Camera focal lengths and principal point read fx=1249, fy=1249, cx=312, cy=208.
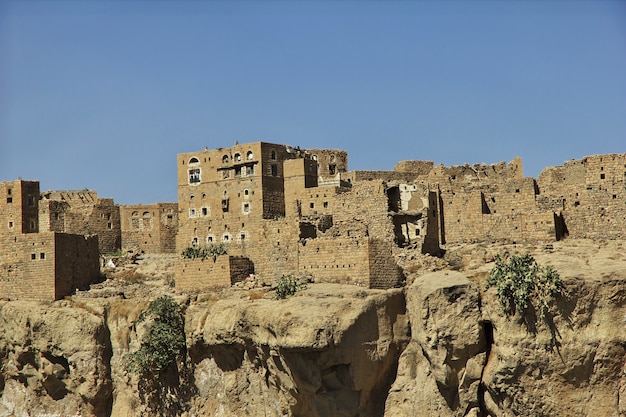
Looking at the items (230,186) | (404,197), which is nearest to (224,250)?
(230,186)

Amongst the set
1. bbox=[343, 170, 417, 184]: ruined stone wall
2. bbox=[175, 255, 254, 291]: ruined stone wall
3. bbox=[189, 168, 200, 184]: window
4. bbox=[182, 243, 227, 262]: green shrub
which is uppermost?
bbox=[189, 168, 200, 184]: window

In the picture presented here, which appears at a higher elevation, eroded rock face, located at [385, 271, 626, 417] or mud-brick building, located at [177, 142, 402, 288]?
mud-brick building, located at [177, 142, 402, 288]

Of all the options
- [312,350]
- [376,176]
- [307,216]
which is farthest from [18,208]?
[312,350]

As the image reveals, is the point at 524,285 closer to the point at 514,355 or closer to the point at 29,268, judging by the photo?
the point at 514,355

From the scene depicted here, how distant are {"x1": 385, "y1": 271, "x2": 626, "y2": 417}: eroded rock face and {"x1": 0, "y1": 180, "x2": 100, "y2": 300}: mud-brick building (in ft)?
68.8

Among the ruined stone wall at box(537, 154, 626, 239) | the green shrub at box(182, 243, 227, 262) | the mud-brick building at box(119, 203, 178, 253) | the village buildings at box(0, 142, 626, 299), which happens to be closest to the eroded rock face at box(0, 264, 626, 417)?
the village buildings at box(0, 142, 626, 299)

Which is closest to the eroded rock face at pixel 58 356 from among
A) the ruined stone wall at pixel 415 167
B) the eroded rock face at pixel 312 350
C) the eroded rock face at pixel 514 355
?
the eroded rock face at pixel 312 350

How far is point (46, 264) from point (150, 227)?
512 inches

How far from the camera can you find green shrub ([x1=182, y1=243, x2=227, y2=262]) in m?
67.7

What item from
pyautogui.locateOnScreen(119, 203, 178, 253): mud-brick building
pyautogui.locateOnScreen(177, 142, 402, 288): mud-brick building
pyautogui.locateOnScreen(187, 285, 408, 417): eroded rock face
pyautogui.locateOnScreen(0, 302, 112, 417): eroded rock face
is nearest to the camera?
pyautogui.locateOnScreen(187, 285, 408, 417): eroded rock face

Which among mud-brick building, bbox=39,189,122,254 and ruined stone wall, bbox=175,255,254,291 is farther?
mud-brick building, bbox=39,189,122,254

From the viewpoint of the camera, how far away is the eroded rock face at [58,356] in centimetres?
6669

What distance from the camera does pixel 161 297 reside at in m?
65.2

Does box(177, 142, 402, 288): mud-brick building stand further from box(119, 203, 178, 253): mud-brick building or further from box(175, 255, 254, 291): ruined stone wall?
box(119, 203, 178, 253): mud-brick building
